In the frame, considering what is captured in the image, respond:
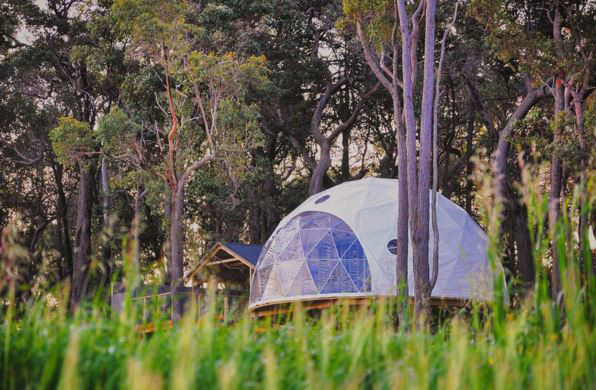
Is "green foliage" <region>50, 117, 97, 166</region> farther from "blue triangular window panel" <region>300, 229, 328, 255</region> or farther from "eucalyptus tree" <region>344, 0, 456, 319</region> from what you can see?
"eucalyptus tree" <region>344, 0, 456, 319</region>

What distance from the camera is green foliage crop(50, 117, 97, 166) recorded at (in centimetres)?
2534

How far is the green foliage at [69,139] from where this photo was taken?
83.1ft

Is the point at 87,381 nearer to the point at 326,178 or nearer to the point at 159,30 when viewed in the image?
the point at 159,30

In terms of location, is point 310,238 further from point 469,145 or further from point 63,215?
point 63,215

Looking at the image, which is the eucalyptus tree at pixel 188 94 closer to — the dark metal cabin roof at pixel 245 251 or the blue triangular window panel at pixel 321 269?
the dark metal cabin roof at pixel 245 251

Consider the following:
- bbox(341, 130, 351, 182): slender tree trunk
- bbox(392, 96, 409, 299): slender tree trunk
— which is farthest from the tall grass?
bbox(341, 130, 351, 182): slender tree trunk

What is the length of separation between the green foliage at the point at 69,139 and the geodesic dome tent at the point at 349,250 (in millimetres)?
7159

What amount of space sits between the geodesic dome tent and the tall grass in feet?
51.8

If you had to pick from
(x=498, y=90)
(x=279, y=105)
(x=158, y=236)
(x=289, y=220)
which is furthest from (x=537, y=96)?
(x=158, y=236)

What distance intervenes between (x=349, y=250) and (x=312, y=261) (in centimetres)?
104

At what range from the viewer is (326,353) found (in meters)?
3.18

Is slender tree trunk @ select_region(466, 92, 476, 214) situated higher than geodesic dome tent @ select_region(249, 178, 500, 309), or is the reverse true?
slender tree trunk @ select_region(466, 92, 476, 214)

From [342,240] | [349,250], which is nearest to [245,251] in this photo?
[342,240]

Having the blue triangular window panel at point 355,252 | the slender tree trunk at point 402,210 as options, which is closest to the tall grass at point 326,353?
the slender tree trunk at point 402,210
